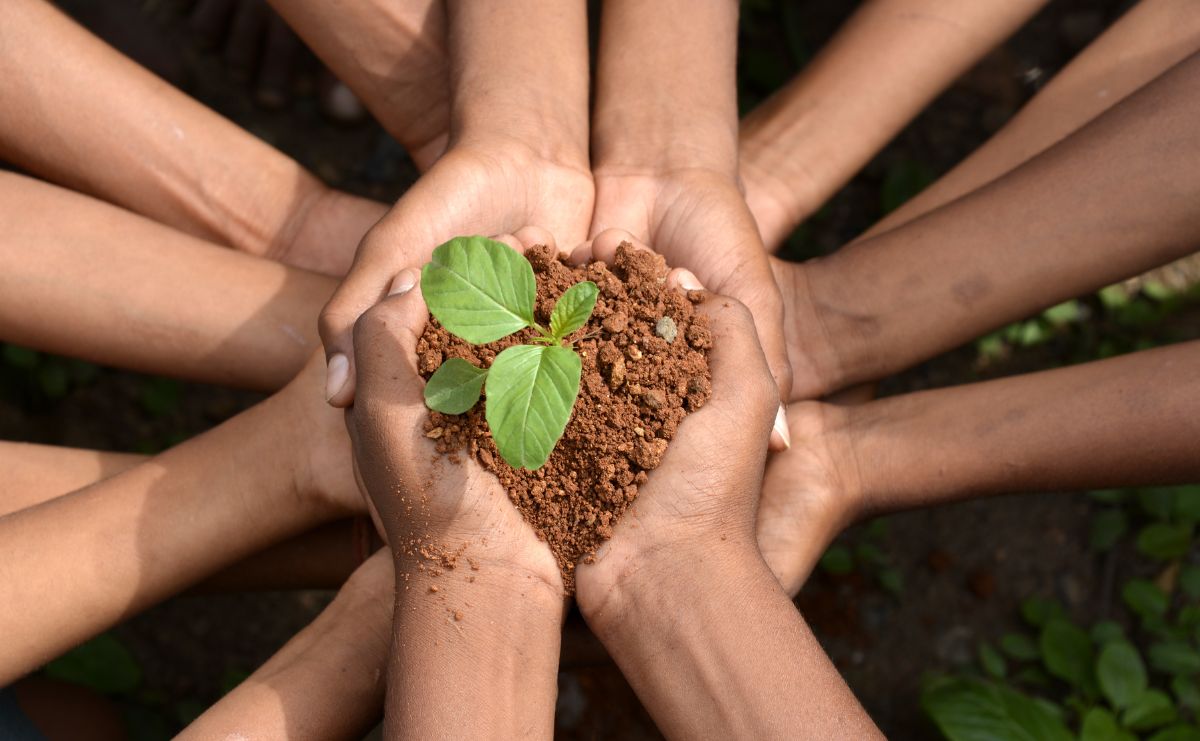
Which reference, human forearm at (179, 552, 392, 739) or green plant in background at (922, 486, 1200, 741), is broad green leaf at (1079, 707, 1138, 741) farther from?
human forearm at (179, 552, 392, 739)

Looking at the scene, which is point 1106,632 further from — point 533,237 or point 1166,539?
point 533,237

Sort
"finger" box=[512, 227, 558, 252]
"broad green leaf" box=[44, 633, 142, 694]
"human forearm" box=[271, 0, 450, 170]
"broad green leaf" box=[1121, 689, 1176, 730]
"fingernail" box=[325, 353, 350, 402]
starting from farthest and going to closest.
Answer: "broad green leaf" box=[44, 633, 142, 694]
"broad green leaf" box=[1121, 689, 1176, 730]
"human forearm" box=[271, 0, 450, 170]
"finger" box=[512, 227, 558, 252]
"fingernail" box=[325, 353, 350, 402]

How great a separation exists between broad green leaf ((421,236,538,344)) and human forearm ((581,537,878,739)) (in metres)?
0.41

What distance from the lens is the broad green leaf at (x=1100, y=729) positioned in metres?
2.21

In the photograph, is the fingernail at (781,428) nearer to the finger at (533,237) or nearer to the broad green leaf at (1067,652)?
the finger at (533,237)

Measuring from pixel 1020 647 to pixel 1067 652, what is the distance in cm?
10

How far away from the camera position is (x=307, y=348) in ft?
6.46

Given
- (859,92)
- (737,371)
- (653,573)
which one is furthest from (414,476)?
(859,92)

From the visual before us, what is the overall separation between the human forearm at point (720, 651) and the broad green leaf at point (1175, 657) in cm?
132

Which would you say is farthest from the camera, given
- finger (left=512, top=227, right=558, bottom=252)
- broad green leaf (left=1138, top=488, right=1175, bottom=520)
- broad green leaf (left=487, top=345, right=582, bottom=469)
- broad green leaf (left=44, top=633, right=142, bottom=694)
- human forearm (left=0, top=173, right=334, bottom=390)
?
broad green leaf (left=1138, top=488, right=1175, bottom=520)

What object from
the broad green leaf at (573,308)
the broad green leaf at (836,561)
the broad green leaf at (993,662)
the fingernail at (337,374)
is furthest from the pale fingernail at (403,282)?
the broad green leaf at (993,662)

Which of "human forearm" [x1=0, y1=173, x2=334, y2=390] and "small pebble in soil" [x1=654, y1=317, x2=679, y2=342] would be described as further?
"human forearm" [x1=0, y1=173, x2=334, y2=390]

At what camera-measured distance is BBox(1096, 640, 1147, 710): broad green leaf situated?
2.28 meters

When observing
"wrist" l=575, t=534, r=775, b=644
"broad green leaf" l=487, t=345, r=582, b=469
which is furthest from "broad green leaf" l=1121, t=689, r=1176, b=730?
"broad green leaf" l=487, t=345, r=582, b=469
